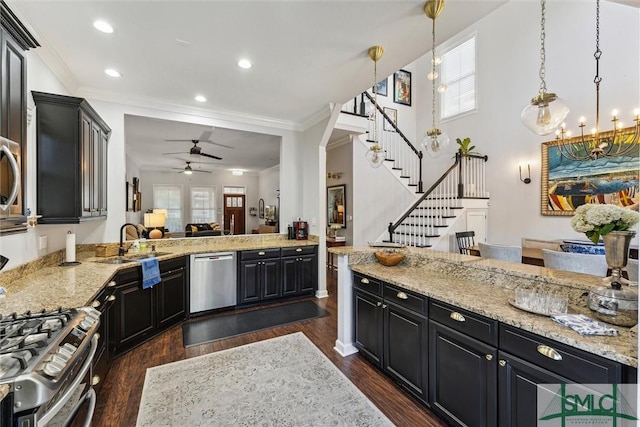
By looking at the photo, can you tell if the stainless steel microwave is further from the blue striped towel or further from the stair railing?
the stair railing

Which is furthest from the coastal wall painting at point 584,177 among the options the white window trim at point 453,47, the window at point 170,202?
the window at point 170,202

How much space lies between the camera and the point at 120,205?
3.80 meters

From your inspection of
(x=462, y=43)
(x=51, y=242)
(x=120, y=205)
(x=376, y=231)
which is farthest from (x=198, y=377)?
(x=462, y=43)

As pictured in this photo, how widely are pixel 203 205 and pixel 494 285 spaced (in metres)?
10.2

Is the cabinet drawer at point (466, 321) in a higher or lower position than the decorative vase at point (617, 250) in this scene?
lower

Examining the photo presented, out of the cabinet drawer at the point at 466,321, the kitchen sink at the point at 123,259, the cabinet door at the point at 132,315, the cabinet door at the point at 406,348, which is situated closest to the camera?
the cabinet drawer at the point at 466,321

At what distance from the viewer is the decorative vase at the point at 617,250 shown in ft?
4.86

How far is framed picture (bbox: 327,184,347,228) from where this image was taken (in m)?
6.44

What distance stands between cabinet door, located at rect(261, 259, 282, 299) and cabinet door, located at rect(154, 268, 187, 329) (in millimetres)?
1096

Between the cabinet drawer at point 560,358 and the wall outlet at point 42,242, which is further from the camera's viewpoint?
the wall outlet at point 42,242

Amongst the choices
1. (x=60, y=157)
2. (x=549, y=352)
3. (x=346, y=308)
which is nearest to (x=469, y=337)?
(x=549, y=352)

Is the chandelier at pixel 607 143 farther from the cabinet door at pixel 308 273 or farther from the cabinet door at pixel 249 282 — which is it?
the cabinet door at pixel 249 282

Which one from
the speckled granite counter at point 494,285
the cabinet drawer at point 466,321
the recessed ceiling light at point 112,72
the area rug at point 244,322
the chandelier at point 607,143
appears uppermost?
the recessed ceiling light at point 112,72

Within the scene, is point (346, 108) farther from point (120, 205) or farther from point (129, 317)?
point (129, 317)
